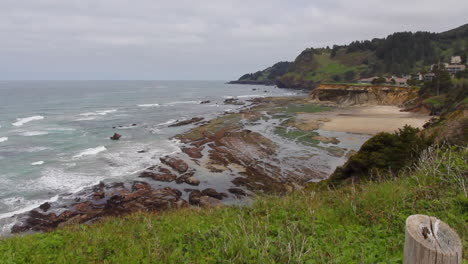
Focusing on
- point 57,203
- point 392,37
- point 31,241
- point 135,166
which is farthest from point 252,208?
point 392,37

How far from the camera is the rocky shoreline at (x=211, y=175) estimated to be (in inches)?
721

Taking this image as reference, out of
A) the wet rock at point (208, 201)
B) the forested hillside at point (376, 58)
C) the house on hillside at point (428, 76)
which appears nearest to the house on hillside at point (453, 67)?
the forested hillside at point (376, 58)

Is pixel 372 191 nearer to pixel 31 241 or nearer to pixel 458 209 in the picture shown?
pixel 458 209

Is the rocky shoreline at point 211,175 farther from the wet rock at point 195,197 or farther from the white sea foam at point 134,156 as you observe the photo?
the white sea foam at point 134,156

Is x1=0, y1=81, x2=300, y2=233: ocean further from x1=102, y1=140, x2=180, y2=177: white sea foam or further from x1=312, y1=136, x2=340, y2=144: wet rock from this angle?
x1=312, y1=136, x2=340, y2=144: wet rock

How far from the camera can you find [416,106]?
53.8 m

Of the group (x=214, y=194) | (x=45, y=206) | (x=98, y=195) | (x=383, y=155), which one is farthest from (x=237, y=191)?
(x=45, y=206)

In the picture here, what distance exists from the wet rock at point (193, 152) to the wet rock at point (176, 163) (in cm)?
190

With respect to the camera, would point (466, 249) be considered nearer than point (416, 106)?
Yes

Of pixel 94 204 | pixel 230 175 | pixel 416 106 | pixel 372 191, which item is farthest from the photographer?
pixel 416 106

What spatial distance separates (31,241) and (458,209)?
8785 millimetres

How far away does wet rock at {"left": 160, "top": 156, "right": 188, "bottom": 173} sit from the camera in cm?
2560

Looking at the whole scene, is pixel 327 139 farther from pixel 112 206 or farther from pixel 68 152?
pixel 68 152

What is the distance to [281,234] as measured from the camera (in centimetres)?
525
